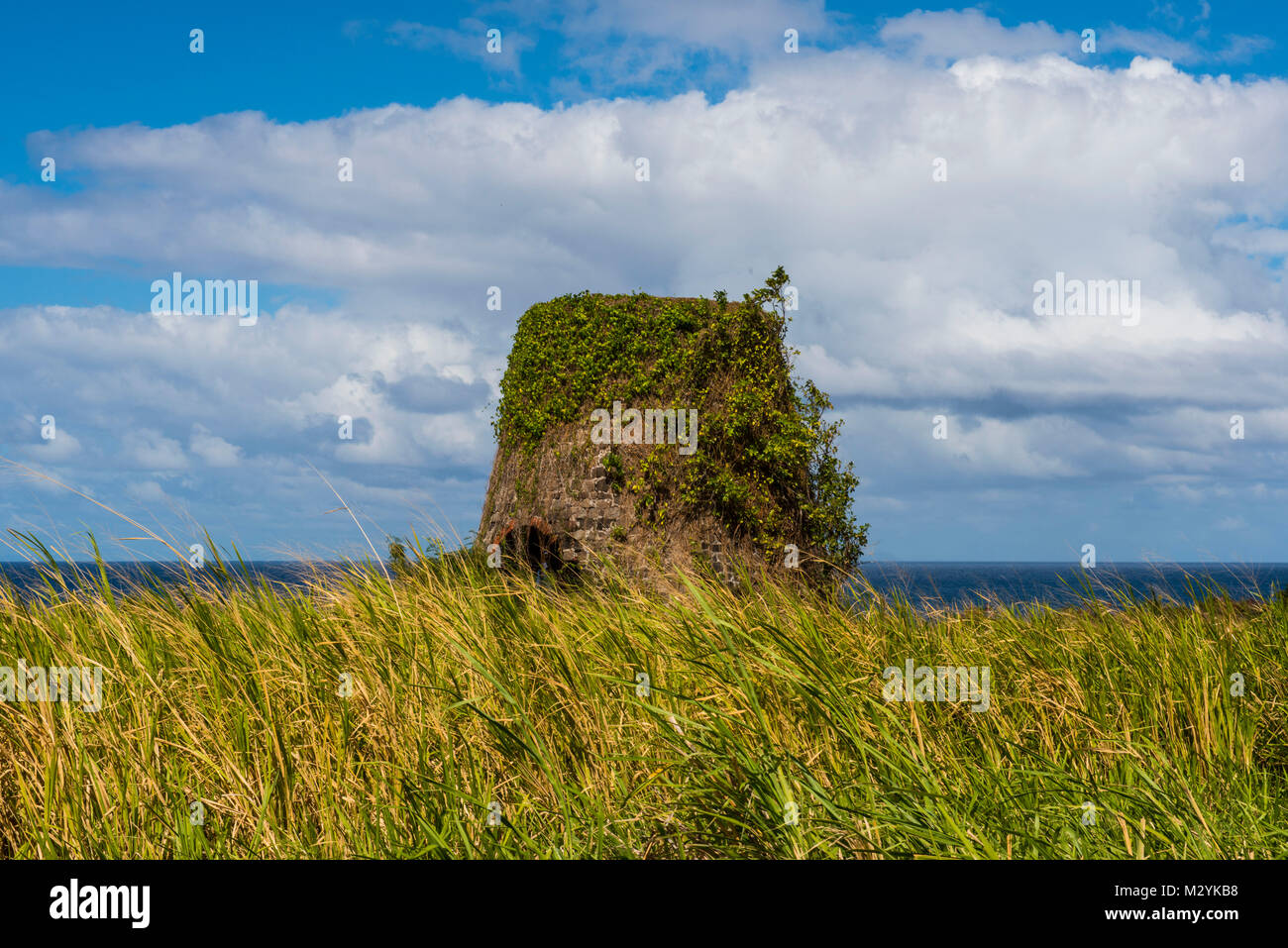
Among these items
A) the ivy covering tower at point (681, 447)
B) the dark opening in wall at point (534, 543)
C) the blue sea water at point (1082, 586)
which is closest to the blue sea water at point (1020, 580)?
the blue sea water at point (1082, 586)

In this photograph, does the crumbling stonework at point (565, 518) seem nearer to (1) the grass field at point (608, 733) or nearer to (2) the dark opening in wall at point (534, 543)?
(2) the dark opening in wall at point (534, 543)

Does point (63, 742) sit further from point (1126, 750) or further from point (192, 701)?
point (1126, 750)

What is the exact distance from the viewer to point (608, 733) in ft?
12.9

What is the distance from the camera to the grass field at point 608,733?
3.14m

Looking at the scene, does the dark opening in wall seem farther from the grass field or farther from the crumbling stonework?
the grass field

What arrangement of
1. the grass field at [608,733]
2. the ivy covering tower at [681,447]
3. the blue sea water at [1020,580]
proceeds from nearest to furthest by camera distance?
the grass field at [608,733], the blue sea water at [1020,580], the ivy covering tower at [681,447]

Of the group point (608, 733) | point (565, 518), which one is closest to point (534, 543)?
point (565, 518)

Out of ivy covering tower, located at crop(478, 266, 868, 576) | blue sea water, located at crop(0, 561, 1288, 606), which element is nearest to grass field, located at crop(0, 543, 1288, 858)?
blue sea water, located at crop(0, 561, 1288, 606)

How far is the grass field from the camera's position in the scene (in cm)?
314

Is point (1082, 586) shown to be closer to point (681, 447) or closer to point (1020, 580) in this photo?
point (1020, 580)

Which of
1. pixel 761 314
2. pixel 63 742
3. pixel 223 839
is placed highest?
pixel 761 314

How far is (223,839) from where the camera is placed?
11.1 feet

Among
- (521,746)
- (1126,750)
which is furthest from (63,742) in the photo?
(1126,750)

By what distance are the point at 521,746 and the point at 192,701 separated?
1.74 meters
